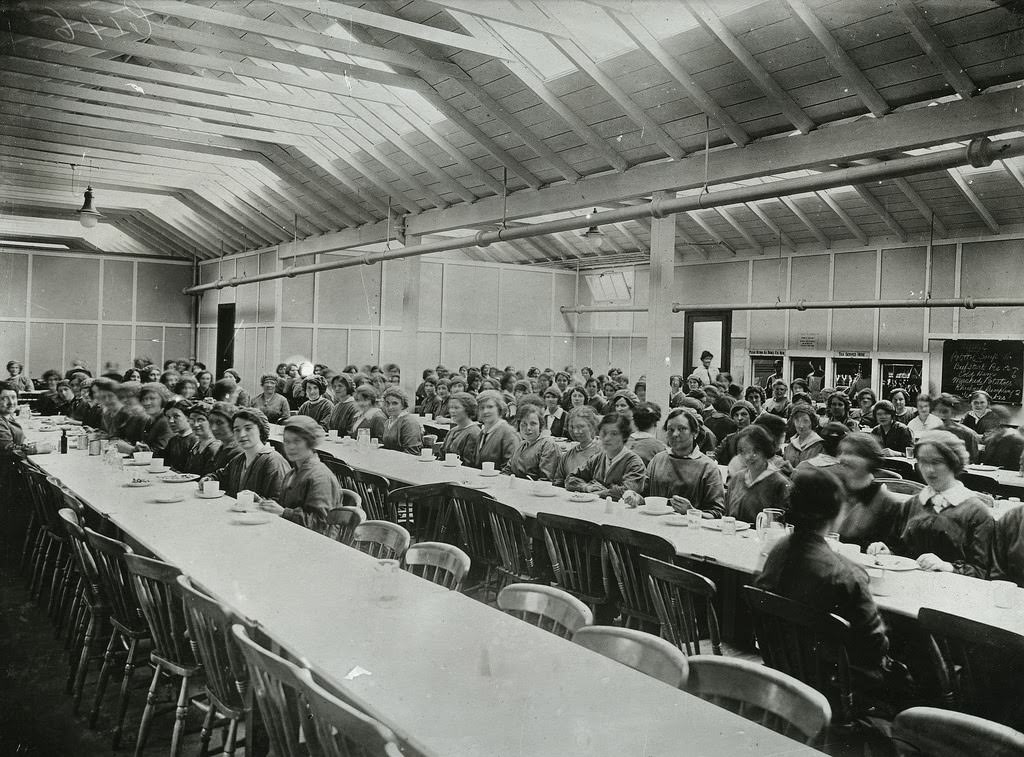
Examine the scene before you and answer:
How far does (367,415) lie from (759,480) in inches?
226

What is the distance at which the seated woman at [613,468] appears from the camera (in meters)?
6.21

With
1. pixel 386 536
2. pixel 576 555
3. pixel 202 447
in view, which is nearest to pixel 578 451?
pixel 576 555

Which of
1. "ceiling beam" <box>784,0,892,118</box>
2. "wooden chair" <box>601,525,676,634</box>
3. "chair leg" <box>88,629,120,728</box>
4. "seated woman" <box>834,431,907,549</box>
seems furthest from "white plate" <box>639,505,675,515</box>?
"ceiling beam" <box>784,0,892,118</box>

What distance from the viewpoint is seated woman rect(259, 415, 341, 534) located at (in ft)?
17.1

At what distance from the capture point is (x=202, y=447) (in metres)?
7.18

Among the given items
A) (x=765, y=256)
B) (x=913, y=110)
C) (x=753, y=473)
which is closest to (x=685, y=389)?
(x=765, y=256)

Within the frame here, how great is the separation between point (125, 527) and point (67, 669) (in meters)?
0.92

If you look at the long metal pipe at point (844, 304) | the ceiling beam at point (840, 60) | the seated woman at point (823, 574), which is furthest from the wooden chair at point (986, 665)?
the long metal pipe at point (844, 304)

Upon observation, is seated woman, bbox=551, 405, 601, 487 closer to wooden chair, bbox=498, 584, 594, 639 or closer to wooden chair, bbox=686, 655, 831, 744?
wooden chair, bbox=498, 584, 594, 639

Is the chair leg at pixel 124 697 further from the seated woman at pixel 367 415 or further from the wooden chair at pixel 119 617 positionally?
the seated woman at pixel 367 415

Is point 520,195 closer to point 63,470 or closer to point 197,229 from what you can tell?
point 63,470

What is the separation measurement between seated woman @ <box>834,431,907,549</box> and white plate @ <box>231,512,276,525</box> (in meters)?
3.55

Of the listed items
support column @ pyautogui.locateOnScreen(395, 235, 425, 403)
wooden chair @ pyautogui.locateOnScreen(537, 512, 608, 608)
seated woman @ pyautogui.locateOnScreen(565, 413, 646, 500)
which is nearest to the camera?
wooden chair @ pyautogui.locateOnScreen(537, 512, 608, 608)

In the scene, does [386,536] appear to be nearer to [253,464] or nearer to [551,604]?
[551,604]
